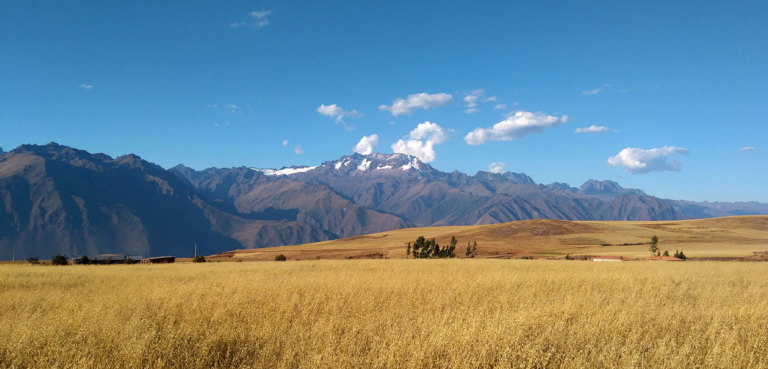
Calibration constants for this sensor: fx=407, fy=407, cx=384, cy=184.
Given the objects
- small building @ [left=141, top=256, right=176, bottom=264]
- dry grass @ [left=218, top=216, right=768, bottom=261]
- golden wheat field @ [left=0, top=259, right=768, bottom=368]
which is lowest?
dry grass @ [left=218, top=216, right=768, bottom=261]

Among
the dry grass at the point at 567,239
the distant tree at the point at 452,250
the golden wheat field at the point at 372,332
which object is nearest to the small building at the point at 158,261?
the dry grass at the point at 567,239

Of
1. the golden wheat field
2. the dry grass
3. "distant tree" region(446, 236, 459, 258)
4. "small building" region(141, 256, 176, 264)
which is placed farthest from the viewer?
the dry grass

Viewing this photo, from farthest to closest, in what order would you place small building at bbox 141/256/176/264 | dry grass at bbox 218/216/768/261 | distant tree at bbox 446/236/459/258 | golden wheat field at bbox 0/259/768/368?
1. dry grass at bbox 218/216/768/261
2. distant tree at bbox 446/236/459/258
3. small building at bbox 141/256/176/264
4. golden wheat field at bbox 0/259/768/368

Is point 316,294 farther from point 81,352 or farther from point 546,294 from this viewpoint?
point 546,294

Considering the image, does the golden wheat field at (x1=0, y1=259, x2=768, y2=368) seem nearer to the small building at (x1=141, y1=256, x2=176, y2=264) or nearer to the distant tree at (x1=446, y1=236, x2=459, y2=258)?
the small building at (x1=141, y1=256, x2=176, y2=264)

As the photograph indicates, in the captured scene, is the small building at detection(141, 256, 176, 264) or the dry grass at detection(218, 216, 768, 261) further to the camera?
the dry grass at detection(218, 216, 768, 261)

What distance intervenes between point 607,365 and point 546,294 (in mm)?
9215

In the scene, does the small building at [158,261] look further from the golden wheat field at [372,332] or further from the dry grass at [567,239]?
the golden wheat field at [372,332]

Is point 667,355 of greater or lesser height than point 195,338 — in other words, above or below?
below

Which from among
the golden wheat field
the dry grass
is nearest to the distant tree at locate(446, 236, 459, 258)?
the dry grass

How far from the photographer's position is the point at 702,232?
130m

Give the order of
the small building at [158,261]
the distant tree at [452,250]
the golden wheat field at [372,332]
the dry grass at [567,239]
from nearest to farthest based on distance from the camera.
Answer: the golden wheat field at [372,332], the small building at [158,261], the distant tree at [452,250], the dry grass at [567,239]

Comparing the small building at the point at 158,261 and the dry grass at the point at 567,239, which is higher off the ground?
the small building at the point at 158,261

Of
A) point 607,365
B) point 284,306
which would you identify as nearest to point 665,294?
point 607,365
